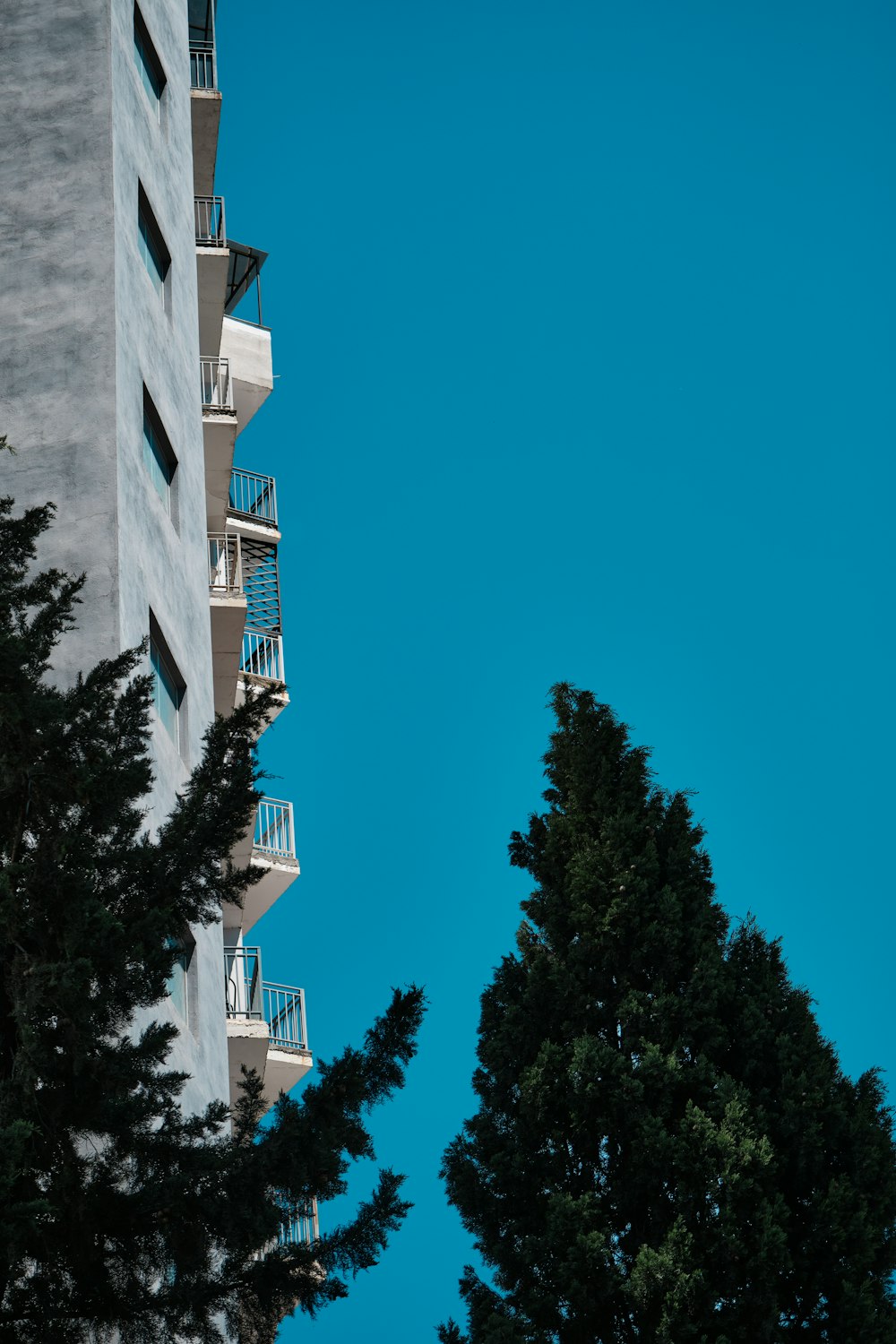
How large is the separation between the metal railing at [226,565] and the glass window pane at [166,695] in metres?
5.14

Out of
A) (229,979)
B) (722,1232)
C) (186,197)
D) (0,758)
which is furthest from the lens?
(229,979)

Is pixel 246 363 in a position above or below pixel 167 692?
above

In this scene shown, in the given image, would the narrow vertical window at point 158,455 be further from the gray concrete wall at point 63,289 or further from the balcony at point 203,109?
the balcony at point 203,109

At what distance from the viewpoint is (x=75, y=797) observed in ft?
34.6

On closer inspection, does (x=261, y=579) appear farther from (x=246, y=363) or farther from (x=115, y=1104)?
(x=115, y=1104)

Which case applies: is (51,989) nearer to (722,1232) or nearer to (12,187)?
(722,1232)

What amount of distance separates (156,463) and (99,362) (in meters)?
2.20

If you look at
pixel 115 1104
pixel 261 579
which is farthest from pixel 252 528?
pixel 115 1104

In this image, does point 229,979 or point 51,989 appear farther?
Answer: point 229,979

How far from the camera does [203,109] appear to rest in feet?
94.3

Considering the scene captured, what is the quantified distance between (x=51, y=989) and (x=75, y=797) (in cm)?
130

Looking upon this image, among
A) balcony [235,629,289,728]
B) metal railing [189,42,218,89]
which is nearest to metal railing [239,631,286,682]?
balcony [235,629,289,728]

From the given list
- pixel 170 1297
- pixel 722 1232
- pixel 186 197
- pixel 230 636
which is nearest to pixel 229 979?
pixel 230 636

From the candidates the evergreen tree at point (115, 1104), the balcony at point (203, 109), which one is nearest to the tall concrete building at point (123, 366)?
the balcony at point (203, 109)
